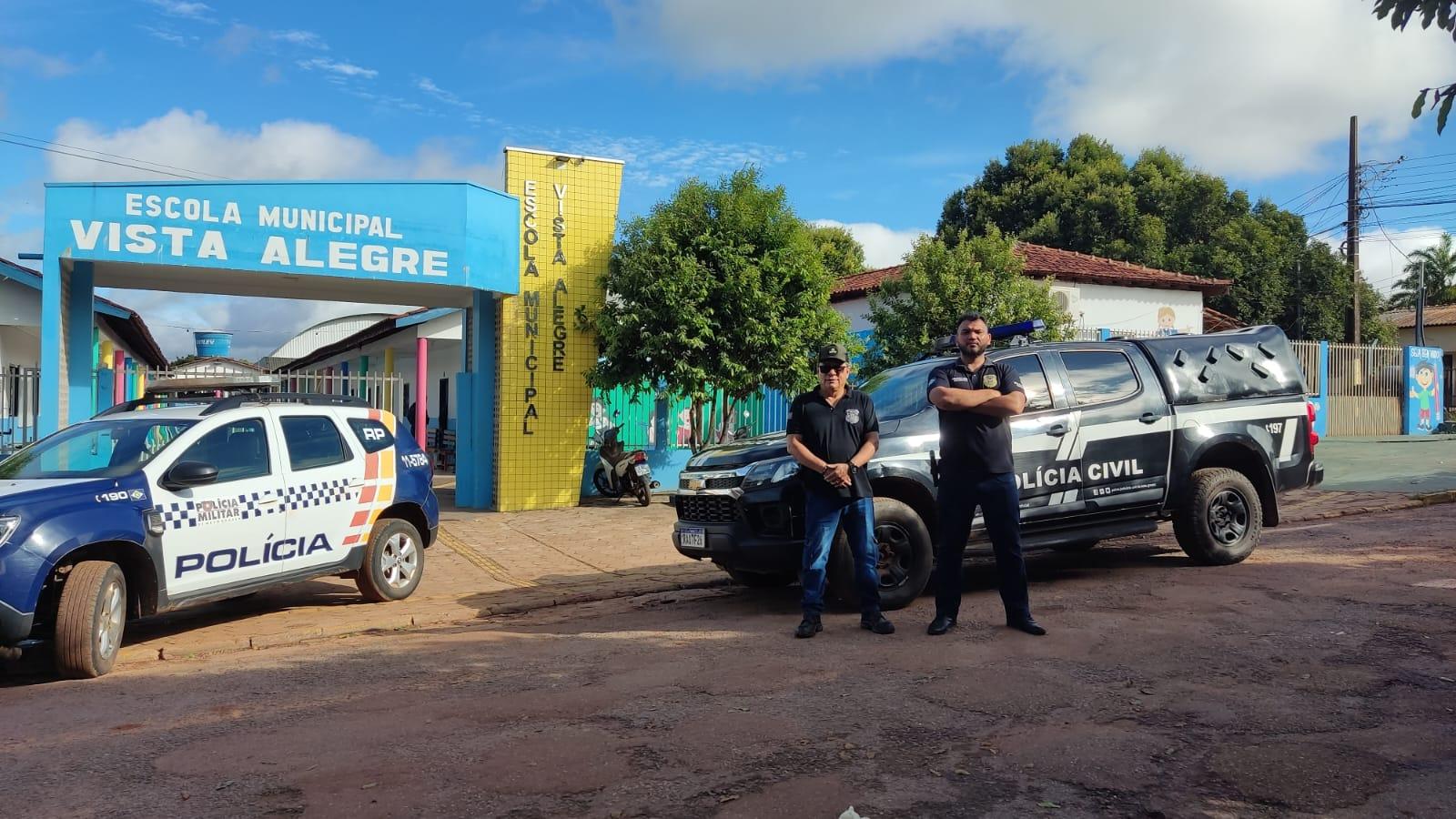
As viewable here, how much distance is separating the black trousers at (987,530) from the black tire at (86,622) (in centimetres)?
493

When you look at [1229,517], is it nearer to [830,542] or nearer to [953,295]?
[830,542]

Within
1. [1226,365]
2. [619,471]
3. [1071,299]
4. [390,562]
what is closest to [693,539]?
[390,562]

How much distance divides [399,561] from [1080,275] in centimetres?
1692

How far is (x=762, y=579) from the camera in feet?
27.1

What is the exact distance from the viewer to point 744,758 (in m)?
4.23

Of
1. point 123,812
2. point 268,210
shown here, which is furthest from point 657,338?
point 123,812

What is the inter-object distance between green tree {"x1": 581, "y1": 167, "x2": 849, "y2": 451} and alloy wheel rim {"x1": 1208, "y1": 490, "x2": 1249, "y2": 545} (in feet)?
22.2

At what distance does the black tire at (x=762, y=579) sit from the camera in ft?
27.0

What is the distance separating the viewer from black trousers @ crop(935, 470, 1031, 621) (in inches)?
248

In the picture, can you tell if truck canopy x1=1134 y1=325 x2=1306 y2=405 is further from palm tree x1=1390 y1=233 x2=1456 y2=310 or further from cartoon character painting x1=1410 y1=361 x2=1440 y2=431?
palm tree x1=1390 y1=233 x2=1456 y2=310

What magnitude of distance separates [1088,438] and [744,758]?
15.0 ft

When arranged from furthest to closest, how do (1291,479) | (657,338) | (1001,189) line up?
(1001,189) → (657,338) → (1291,479)

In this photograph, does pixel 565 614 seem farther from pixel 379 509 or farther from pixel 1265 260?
pixel 1265 260

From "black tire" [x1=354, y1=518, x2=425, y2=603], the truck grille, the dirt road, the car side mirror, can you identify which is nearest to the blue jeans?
the dirt road
